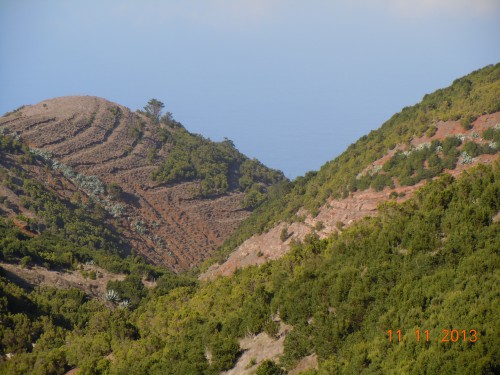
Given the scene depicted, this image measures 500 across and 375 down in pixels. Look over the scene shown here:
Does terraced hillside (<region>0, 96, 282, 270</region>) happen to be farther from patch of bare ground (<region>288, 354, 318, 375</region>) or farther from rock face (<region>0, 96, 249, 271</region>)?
patch of bare ground (<region>288, 354, 318, 375</region>)

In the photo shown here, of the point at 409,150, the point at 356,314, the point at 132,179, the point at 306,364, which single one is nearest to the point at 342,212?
the point at 409,150

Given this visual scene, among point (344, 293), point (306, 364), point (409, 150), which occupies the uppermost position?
point (409, 150)

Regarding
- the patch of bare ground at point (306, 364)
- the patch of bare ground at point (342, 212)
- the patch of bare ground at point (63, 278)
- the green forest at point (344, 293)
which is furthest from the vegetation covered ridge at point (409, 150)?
the patch of bare ground at point (306, 364)

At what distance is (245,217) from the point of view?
71500 mm

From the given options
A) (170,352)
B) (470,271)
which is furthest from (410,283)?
(170,352)

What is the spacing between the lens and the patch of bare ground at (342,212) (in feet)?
126

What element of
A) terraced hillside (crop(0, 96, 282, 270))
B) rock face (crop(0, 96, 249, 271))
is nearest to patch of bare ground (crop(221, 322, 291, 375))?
terraced hillside (crop(0, 96, 282, 270))

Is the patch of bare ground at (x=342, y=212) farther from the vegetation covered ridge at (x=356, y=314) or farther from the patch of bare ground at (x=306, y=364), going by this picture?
the patch of bare ground at (x=306, y=364)

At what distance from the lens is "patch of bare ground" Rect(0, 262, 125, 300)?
38.1 m

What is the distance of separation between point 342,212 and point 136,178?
117 feet

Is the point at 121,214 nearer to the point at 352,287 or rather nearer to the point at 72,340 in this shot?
the point at 72,340
